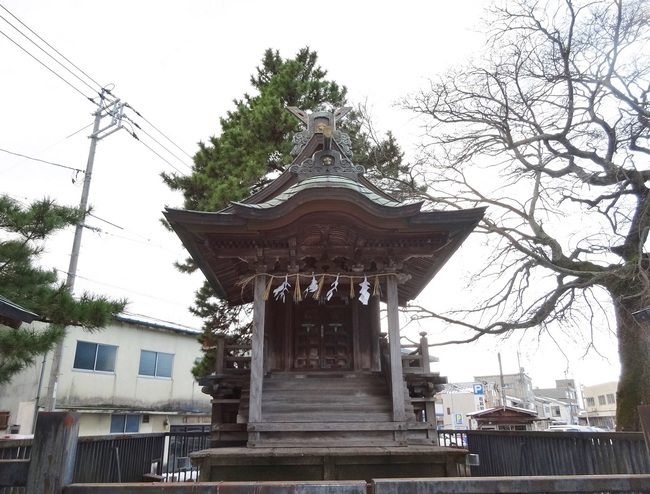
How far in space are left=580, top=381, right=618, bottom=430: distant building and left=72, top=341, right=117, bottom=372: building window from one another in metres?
65.3

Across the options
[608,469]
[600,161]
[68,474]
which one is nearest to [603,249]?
[600,161]

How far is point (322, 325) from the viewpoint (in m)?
9.74

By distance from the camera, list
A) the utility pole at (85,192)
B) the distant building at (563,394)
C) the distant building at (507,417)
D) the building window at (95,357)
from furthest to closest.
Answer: the distant building at (563,394) → the distant building at (507,417) → the building window at (95,357) → the utility pole at (85,192)

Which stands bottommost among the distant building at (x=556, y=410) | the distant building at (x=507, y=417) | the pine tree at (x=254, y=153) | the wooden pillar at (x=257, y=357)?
the distant building at (x=556, y=410)

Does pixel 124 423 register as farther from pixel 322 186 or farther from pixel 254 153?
pixel 322 186

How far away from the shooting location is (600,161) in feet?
44.9

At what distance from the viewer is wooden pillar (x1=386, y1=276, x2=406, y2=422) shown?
7516mm

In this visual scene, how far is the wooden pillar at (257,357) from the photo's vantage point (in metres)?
7.41

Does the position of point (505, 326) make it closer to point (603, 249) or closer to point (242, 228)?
point (603, 249)

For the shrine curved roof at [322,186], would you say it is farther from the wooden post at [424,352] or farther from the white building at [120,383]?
the white building at [120,383]

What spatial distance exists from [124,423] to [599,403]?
75.9 m

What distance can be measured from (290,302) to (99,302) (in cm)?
391

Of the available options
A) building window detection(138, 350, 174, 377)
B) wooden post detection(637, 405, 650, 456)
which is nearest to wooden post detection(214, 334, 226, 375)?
wooden post detection(637, 405, 650, 456)

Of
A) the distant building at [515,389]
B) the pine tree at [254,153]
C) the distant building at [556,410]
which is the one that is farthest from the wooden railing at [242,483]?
the distant building at [556,410]
